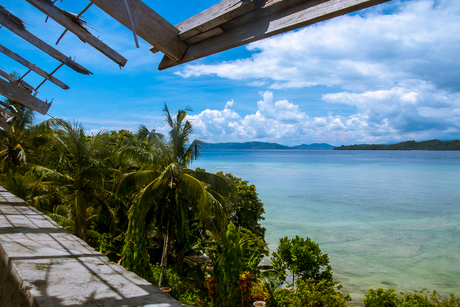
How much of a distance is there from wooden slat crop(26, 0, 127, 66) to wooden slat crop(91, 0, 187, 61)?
175cm

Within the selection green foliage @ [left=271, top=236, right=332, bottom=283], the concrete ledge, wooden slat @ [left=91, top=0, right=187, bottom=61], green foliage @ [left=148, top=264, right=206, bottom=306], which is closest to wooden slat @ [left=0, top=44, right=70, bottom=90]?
wooden slat @ [left=91, top=0, right=187, bottom=61]

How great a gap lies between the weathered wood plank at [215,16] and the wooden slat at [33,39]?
3.51 metres

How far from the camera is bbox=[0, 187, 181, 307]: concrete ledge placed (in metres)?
1.02

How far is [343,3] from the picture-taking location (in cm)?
154

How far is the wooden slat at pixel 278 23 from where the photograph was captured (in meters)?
1.56

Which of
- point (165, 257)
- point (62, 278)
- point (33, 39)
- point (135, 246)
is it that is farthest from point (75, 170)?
point (62, 278)

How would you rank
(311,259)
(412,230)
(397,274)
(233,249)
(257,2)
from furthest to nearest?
1. (412,230)
2. (397,274)
3. (311,259)
4. (233,249)
5. (257,2)

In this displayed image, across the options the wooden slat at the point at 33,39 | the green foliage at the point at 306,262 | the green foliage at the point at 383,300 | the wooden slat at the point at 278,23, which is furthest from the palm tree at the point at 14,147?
the green foliage at the point at 383,300

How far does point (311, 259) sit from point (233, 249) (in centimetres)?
362

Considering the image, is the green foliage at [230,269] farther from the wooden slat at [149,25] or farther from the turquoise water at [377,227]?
the turquoise water at [377,227]

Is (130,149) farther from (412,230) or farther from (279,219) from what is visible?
(412,230)


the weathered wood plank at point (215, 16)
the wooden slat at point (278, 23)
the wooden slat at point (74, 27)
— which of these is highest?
the wooden slat at point (74, 27)

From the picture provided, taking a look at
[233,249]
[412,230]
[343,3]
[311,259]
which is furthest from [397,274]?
[343,3]

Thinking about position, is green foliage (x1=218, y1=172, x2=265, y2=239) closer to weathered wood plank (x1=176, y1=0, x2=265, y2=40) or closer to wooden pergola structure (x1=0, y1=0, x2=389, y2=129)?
wooden pergola structure (x1=0, y1=0, x2=389, y2=129)
